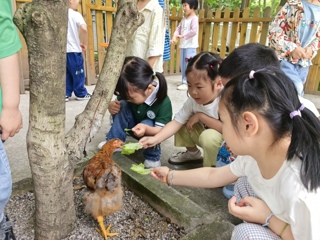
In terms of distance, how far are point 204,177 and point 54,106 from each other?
2.78 ft

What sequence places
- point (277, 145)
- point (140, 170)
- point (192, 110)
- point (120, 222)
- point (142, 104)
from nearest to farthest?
point (277, 145), point (120, 222), point (140, 170), point (192, 110), point (142, 104)

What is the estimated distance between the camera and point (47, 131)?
→ 1.27 m

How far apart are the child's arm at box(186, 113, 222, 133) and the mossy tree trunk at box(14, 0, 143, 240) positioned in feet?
3.08

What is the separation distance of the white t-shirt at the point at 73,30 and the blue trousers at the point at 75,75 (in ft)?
0.39

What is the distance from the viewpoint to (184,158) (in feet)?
8.75

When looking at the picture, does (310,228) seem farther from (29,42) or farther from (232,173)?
(29,42)

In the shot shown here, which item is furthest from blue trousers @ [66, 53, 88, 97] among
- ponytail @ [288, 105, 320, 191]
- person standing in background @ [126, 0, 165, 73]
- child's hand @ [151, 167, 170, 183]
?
ponytail @ [288, 105, 320, 191]

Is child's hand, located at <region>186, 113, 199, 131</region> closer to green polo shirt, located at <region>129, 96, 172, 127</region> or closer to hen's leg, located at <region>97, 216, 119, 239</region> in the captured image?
green polo shirt, located at <region>129, 96, 172, 127</region>

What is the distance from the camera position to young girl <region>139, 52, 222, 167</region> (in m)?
2.13

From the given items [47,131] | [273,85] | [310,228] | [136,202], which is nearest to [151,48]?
[136,202]

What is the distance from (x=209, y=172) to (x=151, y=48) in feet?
5.29

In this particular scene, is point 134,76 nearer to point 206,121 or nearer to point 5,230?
point 206,121

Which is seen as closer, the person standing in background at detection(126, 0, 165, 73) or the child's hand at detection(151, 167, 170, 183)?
the child's hand at detection(151, 167, 170, 183)

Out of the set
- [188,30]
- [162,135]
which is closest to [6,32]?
[162,135]
